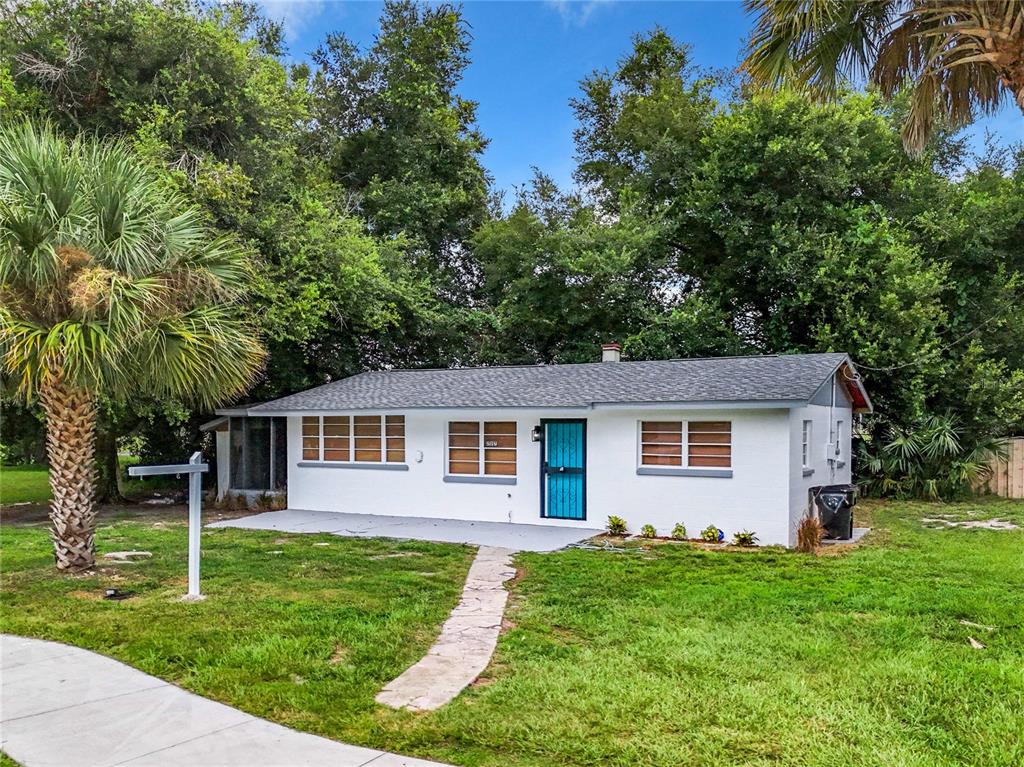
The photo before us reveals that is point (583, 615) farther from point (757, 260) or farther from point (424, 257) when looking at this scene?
point (424, 257)

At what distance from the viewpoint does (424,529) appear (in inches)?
509

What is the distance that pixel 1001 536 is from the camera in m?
12.0

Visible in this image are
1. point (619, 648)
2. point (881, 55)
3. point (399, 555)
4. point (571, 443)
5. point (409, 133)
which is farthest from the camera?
point (409, 133)

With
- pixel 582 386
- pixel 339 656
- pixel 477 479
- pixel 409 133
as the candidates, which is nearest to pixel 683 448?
pixel 582 386

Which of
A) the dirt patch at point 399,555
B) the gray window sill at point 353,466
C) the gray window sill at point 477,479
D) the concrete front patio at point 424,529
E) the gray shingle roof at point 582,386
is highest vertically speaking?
the gray shingle roof at point 582,386

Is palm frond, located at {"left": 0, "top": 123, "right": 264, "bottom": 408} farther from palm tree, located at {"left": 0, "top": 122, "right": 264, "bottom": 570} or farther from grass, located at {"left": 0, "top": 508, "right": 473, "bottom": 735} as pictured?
grass, located at {"left": 0, "top": 508, "right": 473, "bottom": 735}

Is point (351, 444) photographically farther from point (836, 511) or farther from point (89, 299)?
point (836, 511)

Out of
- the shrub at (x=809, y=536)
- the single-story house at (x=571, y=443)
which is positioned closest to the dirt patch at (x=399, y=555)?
the single-story house at (x=571, y=443)

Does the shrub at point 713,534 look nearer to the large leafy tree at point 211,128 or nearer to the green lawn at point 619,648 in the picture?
the green lawn at point 619,648

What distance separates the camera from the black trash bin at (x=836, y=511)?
11.8 meters

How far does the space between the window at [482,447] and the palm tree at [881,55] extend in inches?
304

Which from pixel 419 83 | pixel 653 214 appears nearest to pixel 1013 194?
pixel 653 214

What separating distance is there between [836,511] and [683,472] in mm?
2515

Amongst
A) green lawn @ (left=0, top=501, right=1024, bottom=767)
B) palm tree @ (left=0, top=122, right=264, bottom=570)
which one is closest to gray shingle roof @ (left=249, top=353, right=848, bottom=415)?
green lawn @ (left=0, top=501, right=1024, bottom=767)
